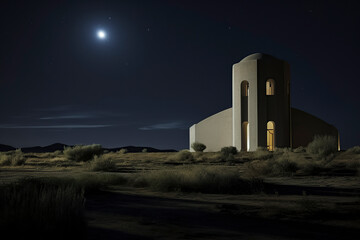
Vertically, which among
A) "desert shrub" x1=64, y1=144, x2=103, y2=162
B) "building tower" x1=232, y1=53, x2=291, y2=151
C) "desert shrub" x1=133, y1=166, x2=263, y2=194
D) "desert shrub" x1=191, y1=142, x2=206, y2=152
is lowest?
"desert shrub" x1=133, y1=166, x2=263, y2=194

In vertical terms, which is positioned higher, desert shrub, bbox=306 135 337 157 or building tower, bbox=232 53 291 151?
building tower, bbox=232 53 291 151

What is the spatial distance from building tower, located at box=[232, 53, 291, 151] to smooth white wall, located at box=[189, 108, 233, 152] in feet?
10.5

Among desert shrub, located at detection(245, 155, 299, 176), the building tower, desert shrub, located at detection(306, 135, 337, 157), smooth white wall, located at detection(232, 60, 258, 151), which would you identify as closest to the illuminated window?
the building tower

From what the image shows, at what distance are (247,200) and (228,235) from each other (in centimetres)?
361

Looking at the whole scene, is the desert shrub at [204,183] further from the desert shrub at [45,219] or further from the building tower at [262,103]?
the building tower at [262,103]

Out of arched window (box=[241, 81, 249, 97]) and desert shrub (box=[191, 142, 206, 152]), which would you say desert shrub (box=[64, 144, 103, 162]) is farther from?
arched window (box=[241, 81, 249, 97])

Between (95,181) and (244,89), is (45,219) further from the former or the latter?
(244,89)

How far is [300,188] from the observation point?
1112 centimetres

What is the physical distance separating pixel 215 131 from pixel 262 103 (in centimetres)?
737

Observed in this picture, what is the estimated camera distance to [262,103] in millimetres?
35094

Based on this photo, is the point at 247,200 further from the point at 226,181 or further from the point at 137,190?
the point at 137,190

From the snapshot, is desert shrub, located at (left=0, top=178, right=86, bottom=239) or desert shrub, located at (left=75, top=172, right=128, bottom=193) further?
desert shrub, located at (left=75, top=172, right=128, bottom=193)

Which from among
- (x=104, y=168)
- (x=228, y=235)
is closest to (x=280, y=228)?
(x=228, y=235)

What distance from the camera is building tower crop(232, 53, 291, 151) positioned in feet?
115
